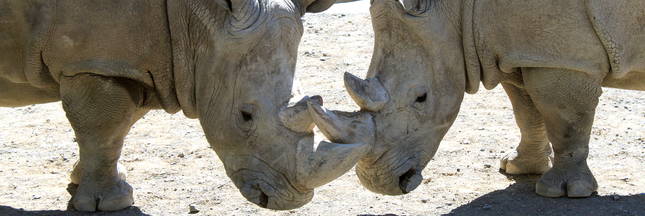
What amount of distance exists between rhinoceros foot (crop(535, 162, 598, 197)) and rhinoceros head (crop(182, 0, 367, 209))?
1.92 metres

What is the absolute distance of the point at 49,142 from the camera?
24.5ft

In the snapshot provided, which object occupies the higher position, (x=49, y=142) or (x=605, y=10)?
(x=605, y=10)

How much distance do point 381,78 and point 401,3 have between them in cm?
54

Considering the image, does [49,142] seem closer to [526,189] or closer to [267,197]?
[267,197]

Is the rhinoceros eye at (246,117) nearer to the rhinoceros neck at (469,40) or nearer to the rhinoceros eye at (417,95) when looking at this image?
the rhinoceros eye at (417,95)

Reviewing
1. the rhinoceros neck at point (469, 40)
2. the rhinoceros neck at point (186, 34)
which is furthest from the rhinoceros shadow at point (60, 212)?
the rhinoceros neck at point (469, 40)

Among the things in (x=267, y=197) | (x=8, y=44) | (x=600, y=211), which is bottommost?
(x=600, y=211)

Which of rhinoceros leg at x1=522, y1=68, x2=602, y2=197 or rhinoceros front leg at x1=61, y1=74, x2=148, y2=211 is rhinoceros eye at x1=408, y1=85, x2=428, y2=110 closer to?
rhinoceros leg at x1=522, y1=68, x2=602, y2=197

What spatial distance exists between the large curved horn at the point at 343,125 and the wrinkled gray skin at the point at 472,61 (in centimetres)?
9

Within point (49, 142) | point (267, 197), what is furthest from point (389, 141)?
point (49, 142)

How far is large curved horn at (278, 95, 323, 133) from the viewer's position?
4445 millimetres

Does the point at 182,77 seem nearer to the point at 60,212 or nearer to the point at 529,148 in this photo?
the point at 60,212

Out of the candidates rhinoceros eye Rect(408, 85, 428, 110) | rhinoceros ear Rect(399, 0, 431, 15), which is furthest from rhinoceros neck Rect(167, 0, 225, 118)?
rhinoceros eye Rect(408, 85, 428, 110)

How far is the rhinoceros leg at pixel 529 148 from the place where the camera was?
632cm
